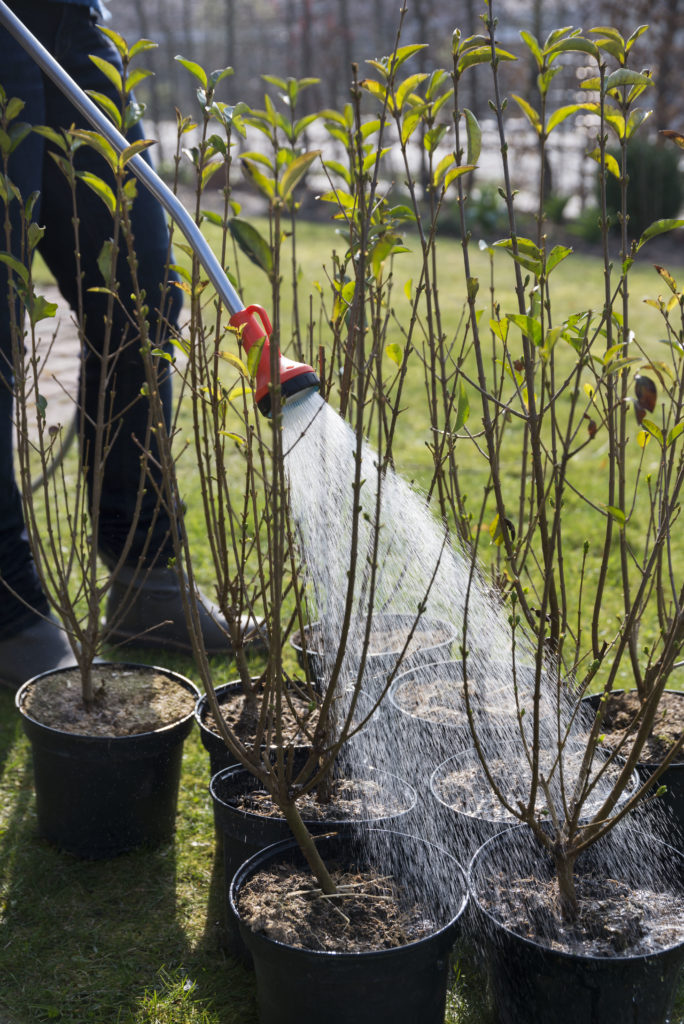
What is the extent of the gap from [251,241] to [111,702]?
1456 millimetres

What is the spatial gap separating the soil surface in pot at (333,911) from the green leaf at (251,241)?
1.05m

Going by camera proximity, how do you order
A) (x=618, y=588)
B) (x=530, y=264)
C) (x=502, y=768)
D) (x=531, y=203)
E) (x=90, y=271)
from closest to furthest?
1. (x=530, y=264)
2. (x=502, y=768)
3. (x=90, y=271)
4. (x=618, y=588)
5. (x=531, y=203)

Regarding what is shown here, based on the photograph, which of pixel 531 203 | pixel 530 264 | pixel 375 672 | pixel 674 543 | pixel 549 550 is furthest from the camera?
pixel 531 203

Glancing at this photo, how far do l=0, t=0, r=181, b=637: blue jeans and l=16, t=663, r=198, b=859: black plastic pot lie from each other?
16.3 inches

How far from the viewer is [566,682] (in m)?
2.11

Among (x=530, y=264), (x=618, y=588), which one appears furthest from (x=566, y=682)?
(x=618, y=588)

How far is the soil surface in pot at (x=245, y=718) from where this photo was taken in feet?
7.62

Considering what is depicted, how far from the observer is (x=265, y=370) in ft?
5.16

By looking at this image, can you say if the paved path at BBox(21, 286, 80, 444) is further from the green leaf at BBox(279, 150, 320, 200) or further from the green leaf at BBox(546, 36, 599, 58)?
the green leaf at BBox(279, 150, 320, 200)

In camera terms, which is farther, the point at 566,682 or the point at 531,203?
the point at 531,203

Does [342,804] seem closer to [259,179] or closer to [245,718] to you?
[245,718]

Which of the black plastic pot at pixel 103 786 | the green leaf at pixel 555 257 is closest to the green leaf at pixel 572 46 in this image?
the green leaf at pixel 555 257

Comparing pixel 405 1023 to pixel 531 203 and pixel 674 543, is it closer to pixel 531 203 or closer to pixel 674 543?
pixel 674 543

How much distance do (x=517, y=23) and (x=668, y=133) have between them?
573 inches
